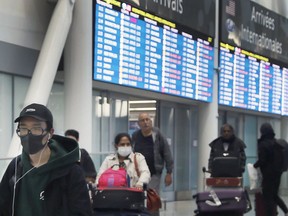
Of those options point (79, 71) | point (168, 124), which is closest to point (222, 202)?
point (79, 71)

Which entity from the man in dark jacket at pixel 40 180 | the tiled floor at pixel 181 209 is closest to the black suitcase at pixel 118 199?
the man in dark jacket at pixel 40 180

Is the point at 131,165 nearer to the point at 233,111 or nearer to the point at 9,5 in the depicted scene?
the point at 9,5

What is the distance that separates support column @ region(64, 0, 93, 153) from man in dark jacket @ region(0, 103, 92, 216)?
19.9 ft

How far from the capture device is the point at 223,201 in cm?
744

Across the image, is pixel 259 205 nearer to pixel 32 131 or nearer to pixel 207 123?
pixel 207 123

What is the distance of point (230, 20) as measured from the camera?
13859 millimetres

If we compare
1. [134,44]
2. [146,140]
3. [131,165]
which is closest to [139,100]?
[134,44]

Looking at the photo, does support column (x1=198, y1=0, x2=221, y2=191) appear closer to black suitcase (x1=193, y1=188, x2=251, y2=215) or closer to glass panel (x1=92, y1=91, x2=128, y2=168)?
glass panel (x1=92, y1=91, x2=128, y2=168)

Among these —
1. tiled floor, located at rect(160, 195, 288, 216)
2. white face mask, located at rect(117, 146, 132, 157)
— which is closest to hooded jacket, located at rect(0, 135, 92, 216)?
white face mask, located at rect(117, 146, 132, 157)

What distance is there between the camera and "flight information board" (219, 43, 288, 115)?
44.9 feet

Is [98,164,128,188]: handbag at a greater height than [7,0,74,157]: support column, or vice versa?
[7,0,74,157]: support column

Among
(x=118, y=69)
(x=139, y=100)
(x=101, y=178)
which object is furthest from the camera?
(x=139, y=100)

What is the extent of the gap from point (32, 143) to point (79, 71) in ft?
20.2

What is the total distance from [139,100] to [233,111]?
477 centimetres
